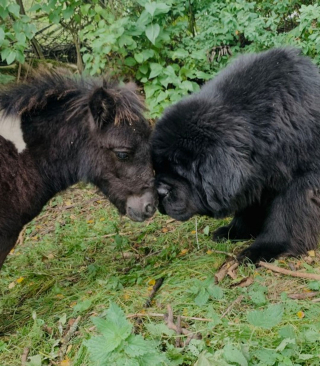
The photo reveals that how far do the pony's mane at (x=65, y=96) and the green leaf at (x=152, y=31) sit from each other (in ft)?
5.23

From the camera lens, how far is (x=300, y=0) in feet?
19.8

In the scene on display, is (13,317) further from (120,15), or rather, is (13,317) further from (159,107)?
(120,15)

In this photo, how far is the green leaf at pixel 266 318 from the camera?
261cm

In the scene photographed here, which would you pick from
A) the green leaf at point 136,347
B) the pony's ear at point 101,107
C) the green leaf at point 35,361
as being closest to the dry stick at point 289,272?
the green leaf at point 136,347

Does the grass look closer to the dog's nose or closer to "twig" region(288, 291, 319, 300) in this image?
"twig" region(288, 291, 319, 300)

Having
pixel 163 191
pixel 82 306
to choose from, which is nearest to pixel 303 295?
pixel 163 191

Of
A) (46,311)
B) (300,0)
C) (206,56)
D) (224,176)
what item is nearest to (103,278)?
(46,311)

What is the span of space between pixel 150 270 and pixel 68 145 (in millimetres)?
1319

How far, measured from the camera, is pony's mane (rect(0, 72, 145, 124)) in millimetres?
3430

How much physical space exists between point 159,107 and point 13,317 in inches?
115

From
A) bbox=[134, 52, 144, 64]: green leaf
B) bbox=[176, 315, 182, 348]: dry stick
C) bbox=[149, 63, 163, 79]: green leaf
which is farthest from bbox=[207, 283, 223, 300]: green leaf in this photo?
bbox=[134, 52, 144, 64]: green leaf

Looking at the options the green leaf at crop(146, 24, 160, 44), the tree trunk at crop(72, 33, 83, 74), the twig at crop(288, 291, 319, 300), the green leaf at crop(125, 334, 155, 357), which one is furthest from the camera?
the tree trunk at crop(72, 33, 83, 74)

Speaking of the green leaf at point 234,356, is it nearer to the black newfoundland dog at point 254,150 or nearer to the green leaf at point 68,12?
the black newfoundland dog at point 254,150

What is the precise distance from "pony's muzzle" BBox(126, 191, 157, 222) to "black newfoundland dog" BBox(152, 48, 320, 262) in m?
0.18
